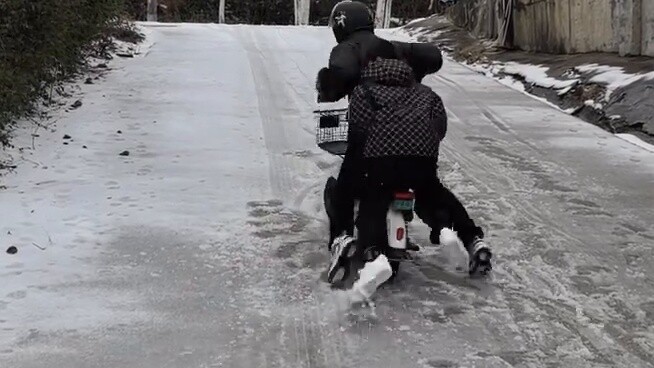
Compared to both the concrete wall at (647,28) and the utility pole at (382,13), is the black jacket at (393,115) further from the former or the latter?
the utility pole at (382,13)

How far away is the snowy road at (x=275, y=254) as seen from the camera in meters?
3.94

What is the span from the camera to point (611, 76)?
34.4ft

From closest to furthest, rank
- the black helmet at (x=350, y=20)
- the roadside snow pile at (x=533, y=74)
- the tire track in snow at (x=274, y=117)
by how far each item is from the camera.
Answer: the black helmet at (x=350, y=20) < the tire track in snow at (x=274, y=117) < the roadside snow pile at (x=533, y=74)

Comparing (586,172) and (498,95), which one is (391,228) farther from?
(498,95)

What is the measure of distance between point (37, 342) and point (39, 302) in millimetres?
507

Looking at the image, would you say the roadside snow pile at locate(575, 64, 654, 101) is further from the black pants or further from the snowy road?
the black pants

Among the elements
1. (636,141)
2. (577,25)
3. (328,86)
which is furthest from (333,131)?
(577,25)

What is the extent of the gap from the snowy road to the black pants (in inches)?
14.9

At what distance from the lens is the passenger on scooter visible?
4.41 meters

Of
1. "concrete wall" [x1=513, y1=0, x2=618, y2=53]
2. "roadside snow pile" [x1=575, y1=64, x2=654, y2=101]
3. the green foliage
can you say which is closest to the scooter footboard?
the green foliage

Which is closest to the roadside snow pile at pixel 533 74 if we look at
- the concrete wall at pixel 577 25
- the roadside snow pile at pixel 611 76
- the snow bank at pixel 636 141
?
the roadside snow pile at pixel 611 76

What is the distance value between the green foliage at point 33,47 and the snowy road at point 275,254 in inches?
20.2

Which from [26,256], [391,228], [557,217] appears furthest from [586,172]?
[26,256]

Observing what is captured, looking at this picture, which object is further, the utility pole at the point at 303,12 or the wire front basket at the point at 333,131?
the utility pole at the point at 303,12
